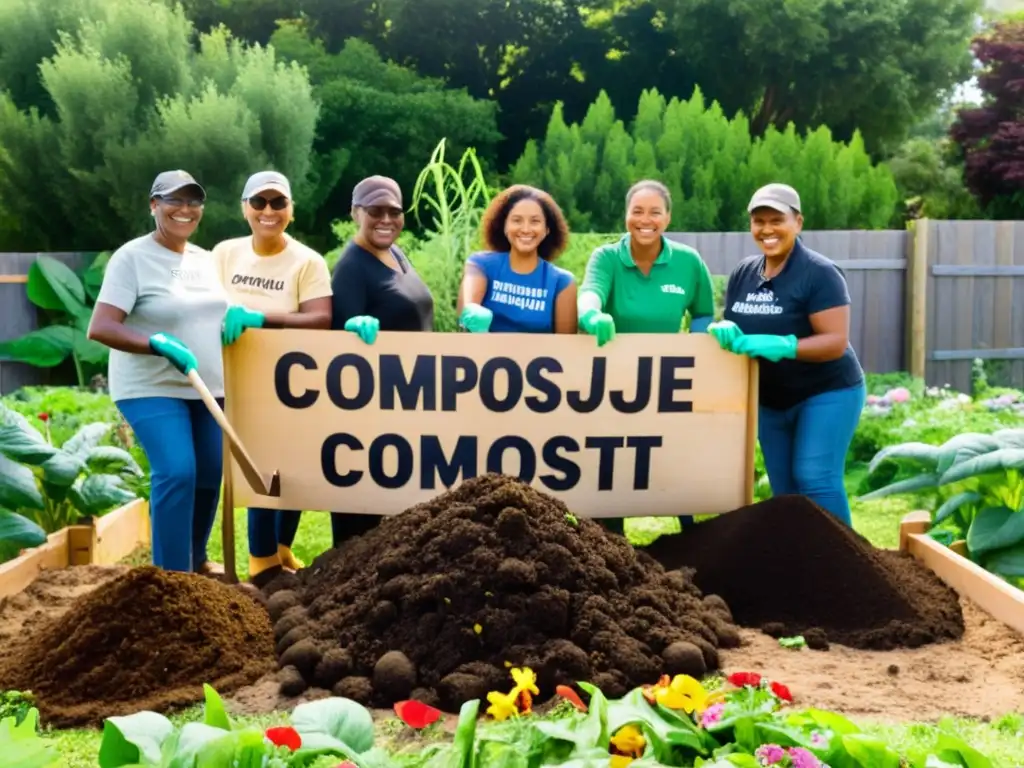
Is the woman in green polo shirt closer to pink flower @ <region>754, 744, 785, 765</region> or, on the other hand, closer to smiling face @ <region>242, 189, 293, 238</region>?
smiling face @ <region>242, 189, 293, 238</region>

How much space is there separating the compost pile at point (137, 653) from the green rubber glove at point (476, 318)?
5.10 ft

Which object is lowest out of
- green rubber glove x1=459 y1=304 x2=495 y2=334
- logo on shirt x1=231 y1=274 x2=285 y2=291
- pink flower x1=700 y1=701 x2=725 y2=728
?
pink flower x1=700 y1=701 x2=725 y2=728

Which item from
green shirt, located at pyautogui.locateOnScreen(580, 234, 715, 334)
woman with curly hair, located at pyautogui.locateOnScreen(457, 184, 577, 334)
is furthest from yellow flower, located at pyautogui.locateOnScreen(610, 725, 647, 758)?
green shirt, located at pyautogui.locateOnScreen(580, 234, 715, 334)

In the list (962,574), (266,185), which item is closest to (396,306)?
(266,185)

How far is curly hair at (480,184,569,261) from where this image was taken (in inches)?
196

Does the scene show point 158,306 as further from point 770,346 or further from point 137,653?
point 770,346

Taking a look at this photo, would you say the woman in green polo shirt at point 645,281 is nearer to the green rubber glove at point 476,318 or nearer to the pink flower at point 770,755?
the green rubber glove at point 476,318

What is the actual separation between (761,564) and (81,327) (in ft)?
33.9

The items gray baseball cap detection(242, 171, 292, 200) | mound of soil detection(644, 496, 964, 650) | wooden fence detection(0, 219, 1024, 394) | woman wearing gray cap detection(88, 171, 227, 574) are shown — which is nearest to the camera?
mound of soil detection(644, 496, 964, 650)

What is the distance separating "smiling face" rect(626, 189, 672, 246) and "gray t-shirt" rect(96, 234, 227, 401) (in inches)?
66.4

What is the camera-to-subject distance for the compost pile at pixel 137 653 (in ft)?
11.5

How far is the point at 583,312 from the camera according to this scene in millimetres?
4871

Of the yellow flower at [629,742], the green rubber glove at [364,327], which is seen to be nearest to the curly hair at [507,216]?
the green rubber glove at [364,327]

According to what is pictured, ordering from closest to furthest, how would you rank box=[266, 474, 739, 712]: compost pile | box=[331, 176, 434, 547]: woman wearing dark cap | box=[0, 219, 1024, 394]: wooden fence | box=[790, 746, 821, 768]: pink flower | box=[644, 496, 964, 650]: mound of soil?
box=[790, 746, 821, 768]: pink flower
box=[266, 474, 739, 712]: compost pile
box=[644, 496, 964, 650]: mound of soil
box=[331, 176, 434, 547]: woman wearing dark cap
box=[0, 219, 1024, 394]: wooden fence
